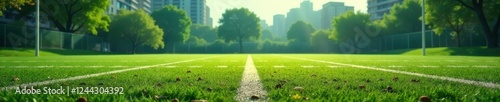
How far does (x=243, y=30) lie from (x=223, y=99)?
3109 inches

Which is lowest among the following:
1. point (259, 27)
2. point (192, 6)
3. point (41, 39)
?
point (41, 39)

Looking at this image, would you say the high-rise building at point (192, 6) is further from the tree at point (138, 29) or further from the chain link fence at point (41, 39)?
the chain link fence at point (41, 39)

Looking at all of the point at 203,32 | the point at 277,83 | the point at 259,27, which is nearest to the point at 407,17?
the point at 259,27

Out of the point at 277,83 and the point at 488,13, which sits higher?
the point at 488,13

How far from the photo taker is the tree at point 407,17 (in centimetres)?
6259

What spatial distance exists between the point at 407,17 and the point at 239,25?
1328 inches

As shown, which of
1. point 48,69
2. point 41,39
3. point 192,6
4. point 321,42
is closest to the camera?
point 48,69

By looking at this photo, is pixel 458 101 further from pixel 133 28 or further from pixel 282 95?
pixel 133 28

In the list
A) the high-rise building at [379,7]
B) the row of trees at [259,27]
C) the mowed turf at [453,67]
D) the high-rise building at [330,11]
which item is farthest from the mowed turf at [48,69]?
the high-rise building at [330,11]

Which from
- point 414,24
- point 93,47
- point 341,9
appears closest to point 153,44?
point 93,47

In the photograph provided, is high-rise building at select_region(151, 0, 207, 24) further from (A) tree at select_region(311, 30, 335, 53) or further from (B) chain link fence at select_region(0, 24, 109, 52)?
(B) chain link fence at select_region(0, 24, 109, 52)

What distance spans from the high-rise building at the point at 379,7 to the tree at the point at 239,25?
49268mm

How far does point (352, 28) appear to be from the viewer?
213 ft

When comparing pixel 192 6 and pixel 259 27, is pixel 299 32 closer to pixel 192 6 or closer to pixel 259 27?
pixel 259 27
